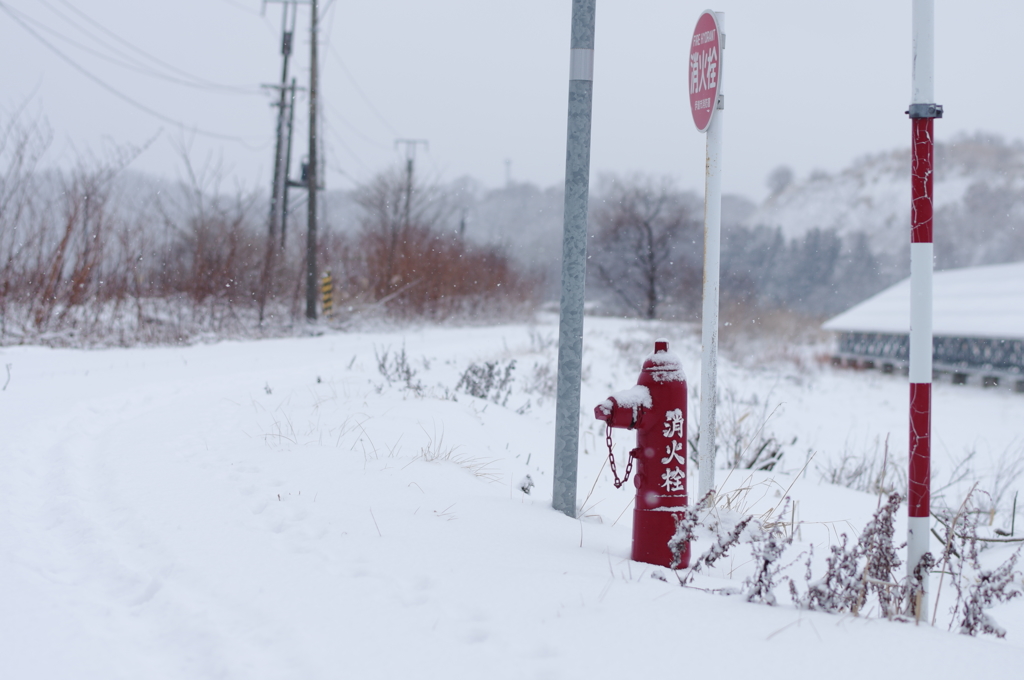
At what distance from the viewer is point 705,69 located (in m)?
3.90

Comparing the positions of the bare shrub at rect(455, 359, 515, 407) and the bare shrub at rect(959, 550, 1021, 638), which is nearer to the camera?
the bare shrub at rect(959, 550, 1021, 638)

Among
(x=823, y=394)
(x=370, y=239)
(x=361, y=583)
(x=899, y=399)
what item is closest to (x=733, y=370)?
Result: (x=823, y=394)

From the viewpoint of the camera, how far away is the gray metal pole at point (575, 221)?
3.48 meters

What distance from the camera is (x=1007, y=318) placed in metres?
20.2

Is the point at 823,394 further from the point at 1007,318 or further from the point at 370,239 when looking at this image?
the point at 370,239

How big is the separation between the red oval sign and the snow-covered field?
90.9 inches

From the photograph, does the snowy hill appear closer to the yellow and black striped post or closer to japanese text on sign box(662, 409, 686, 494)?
the yellow and black striped post

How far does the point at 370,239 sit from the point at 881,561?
2368 cm

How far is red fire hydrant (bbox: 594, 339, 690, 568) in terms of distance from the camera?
2.97 metres

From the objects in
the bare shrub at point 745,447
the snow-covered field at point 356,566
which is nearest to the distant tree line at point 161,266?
the snow-covered field at point 356,566

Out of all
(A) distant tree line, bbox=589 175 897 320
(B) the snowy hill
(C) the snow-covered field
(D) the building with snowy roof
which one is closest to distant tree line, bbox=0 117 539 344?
(C) the snow-covered field

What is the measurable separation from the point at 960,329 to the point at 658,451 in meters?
22.3

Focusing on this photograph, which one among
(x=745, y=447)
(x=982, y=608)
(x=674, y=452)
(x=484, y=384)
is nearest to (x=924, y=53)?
(x=674, y=452)

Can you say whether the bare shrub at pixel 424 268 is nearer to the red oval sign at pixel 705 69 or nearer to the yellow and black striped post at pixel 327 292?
the yellow and black striped post at pixel 327 292
